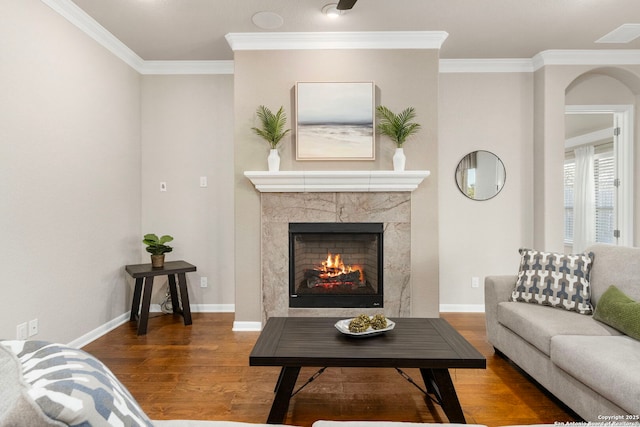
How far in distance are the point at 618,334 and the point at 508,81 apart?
9.66 ft

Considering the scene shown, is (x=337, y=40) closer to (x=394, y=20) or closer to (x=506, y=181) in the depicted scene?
(x=394, y=20)

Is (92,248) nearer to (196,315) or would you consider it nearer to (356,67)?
(196,315)

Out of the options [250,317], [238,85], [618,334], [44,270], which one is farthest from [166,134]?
[618,334]

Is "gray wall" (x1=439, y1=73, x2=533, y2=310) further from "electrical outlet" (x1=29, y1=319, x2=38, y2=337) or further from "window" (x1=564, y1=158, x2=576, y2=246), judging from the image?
"electrical outlet" (x1=29, y1=319, x2=38, y2=337)

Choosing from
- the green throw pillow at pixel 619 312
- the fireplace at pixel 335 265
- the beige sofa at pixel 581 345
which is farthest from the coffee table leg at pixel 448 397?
the fireplace at pixel 335 265

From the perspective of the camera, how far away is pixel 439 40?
3.50 m

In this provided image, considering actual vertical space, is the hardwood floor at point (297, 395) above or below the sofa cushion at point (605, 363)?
below

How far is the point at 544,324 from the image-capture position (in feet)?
7.39

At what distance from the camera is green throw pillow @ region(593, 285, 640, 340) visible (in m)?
2.02

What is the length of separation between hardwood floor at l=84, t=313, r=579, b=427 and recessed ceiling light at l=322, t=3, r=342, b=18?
2749 millimetres

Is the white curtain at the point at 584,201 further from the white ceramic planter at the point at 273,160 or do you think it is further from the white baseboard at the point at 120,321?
the white baseboard at the point at 120,321

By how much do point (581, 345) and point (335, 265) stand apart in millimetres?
2068

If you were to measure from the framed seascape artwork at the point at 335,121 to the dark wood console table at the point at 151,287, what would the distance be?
1606 millimetres

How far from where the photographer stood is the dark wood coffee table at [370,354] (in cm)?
181
